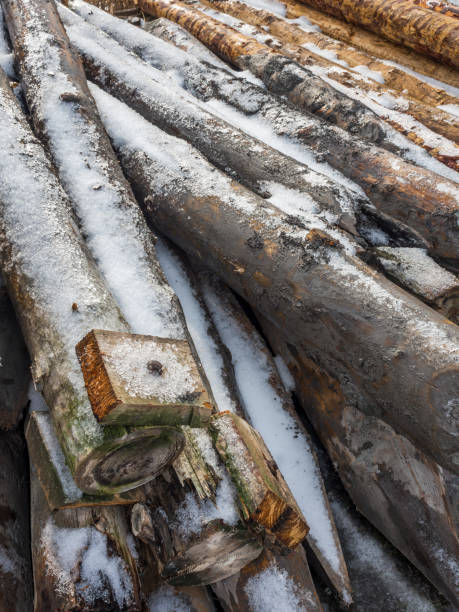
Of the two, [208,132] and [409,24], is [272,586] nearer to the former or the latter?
[208,132]


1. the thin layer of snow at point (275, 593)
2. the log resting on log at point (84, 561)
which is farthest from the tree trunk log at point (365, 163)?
the log resting on log at point (84, 561)

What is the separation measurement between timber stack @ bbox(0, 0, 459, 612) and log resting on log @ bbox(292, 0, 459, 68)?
5.16ft

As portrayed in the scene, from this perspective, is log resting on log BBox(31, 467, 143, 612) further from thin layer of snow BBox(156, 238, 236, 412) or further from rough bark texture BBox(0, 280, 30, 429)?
thin layer of snow BBox(156, 238, 236, 412)

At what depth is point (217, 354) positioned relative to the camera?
197cm

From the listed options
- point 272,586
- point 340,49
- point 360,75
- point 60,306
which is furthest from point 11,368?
point 340,49

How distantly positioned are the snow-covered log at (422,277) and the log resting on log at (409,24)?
2.85 meters

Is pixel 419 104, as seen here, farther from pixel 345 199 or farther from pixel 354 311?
pixel 354 311

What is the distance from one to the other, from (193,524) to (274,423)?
0.74m

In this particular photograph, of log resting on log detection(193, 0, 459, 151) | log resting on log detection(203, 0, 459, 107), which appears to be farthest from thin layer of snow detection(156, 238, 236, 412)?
log resting on log detection(203, 0, 459, 107)

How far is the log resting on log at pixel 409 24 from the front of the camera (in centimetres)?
382

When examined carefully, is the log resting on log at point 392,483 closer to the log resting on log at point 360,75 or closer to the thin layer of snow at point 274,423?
the thin layer of snow at point 274,423

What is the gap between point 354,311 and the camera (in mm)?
1577

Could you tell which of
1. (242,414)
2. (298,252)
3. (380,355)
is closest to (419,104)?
(298,252)

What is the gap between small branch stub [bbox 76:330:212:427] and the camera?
0.99 meters
